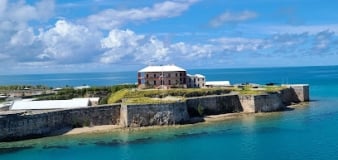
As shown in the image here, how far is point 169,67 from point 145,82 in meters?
3.60

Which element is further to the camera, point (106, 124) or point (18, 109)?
point (18, 109)

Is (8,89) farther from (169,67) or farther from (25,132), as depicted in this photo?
(25,132)

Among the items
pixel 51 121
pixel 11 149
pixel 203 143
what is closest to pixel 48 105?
pixel 51 121

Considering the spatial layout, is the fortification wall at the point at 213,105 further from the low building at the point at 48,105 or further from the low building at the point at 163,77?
the low building at the point at 48,105

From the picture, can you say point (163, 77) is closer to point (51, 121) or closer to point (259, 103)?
point (259, 103)

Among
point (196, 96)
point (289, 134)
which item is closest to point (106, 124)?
point (196, 96)

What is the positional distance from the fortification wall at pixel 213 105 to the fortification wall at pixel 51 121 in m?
8.35

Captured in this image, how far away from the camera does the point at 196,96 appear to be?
53781mm

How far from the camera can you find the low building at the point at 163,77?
198 ft

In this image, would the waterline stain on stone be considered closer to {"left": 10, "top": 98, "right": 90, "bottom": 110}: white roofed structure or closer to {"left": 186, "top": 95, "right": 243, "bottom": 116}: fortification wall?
{"left": 10, "top": 98, "right": 90, "bottom": 110}: white roofed structure

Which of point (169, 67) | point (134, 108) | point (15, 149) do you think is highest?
point (169, 67)

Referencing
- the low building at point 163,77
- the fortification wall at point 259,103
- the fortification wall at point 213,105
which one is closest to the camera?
the fortification wall at point 213,105

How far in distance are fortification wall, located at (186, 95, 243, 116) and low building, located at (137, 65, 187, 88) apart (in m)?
9.07

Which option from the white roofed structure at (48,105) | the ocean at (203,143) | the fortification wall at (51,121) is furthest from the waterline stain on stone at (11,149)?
the white roofed structure at (48,105)
